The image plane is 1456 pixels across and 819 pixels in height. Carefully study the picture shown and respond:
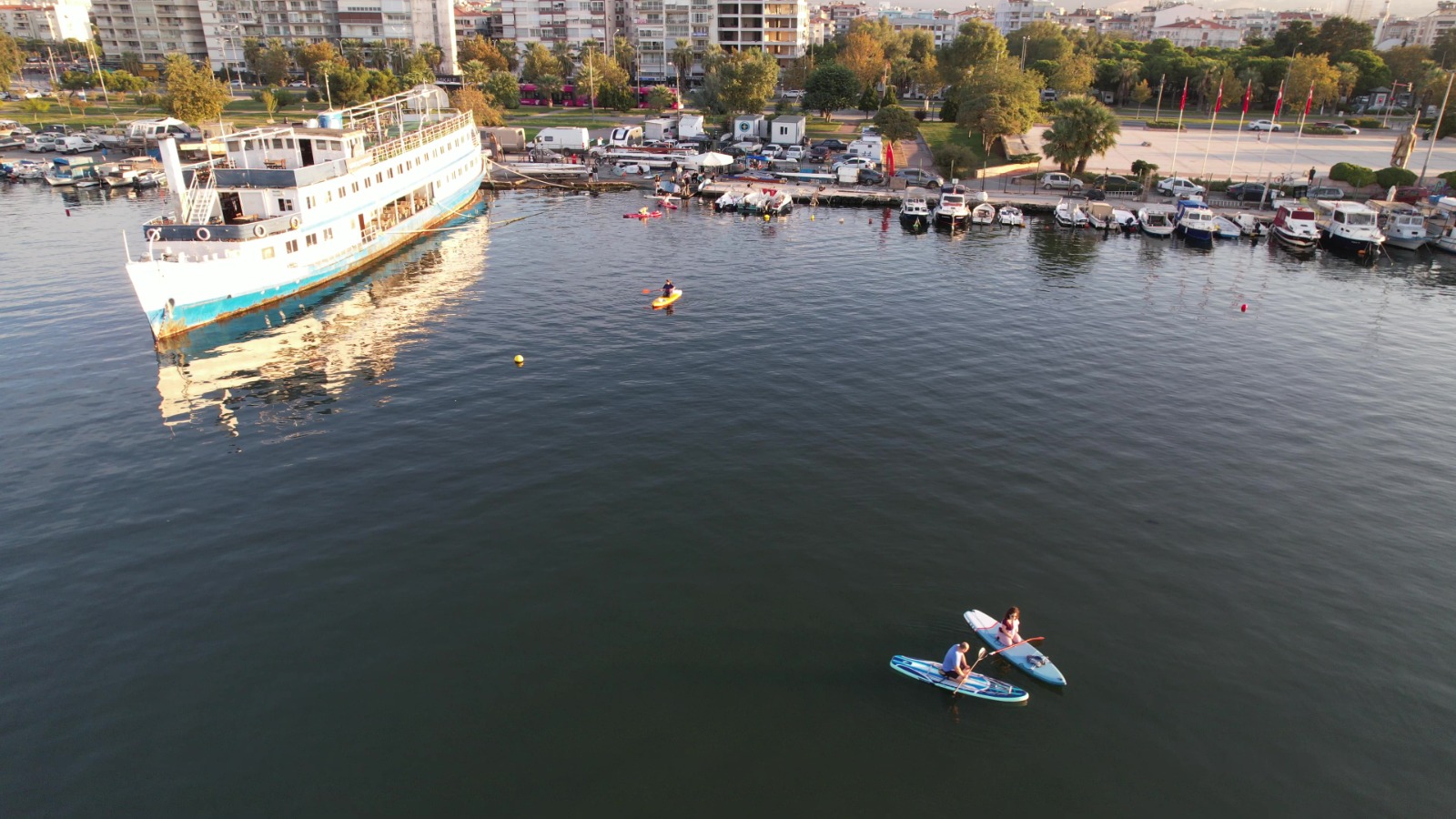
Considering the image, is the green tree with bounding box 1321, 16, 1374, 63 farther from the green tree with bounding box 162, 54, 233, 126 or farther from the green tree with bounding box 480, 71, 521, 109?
the green tree with bounding box 162, 54, 233, 126

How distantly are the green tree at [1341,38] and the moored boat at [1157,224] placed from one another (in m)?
135

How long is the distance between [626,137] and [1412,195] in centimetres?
9779

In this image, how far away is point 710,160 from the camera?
107 meters

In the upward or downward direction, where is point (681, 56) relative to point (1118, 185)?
upward

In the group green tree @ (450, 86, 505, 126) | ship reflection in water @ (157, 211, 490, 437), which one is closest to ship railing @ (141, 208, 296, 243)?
ship reflection in water @ (157, 211, 490, 437)

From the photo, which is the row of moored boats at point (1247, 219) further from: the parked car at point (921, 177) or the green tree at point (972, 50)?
the green tree at point (972, 50)

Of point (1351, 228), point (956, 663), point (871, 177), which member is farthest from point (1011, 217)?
point (956, 663)

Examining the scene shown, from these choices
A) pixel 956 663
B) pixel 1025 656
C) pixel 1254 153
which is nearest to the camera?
pixel 956 663

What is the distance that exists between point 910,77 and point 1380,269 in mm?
126258

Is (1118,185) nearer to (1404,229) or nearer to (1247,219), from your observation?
(1247,219)

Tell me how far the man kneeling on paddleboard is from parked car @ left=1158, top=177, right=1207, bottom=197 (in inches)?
3490

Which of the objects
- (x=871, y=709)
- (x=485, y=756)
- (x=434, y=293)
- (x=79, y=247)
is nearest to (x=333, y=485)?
(x=485, y=756)

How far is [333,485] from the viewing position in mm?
35125

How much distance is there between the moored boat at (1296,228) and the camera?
78.2m
